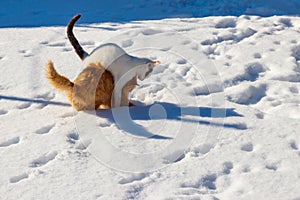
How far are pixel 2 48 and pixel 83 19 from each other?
1.47m

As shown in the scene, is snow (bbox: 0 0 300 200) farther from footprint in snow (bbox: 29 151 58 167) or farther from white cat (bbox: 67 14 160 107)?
white cat (bbox: 67 14 160 107)

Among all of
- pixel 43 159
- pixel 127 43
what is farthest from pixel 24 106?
pixel 127 43

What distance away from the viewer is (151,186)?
10.5 ft

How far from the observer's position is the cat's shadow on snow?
3.95 m

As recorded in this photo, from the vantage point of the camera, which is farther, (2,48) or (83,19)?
(83,19)

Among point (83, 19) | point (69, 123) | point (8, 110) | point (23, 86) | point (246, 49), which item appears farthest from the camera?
point (83, 19)

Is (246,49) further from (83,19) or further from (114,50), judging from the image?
(83,19)

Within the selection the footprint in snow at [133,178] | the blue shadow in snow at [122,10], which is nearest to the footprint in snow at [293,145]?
the footprint in snow at [133,178]

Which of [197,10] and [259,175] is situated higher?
[197,10]

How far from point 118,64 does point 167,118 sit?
63 cm

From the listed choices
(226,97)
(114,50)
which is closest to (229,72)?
(226,97)

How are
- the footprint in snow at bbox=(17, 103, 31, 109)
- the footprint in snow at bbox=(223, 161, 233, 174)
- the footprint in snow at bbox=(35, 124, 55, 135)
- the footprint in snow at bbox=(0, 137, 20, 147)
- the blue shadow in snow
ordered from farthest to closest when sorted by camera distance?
the blue shadow in snow → the footprint in snow at bbox=(17, 103, 31, 109) → the footprint in snow at bbox=(35, 124, 55, 135) → the footprint in snow at bbox=(0, 137, 20, 147) → the footprint in snow at bbox=(223, 161, 233, 174)

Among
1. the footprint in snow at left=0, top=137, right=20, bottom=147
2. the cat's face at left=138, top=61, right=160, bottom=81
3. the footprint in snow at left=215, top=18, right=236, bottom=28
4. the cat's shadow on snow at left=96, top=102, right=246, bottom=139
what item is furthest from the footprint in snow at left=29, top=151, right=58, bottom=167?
the footprint in snow at left=215, top=18, right=236, bottom=28

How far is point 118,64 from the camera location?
4078 millimetres
